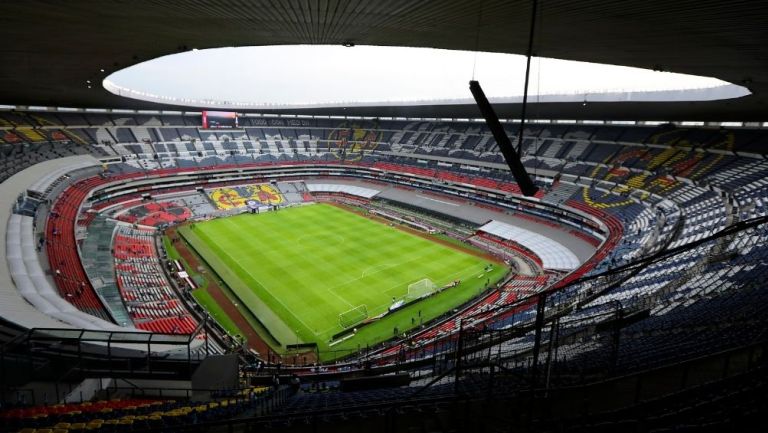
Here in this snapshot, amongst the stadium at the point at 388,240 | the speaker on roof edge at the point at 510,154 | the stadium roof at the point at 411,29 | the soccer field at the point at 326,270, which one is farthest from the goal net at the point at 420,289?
the speaker on roof edge at the point at 510,154

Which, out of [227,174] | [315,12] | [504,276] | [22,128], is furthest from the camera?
[227,174]

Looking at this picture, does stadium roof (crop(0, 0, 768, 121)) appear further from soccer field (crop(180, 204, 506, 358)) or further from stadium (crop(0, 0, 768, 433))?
soccer field (crop(180, 204, 506, 358))

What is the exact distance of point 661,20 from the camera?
26.3 ft

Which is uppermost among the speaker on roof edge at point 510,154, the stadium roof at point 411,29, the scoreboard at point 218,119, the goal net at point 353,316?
the scoreboard at point 218,119

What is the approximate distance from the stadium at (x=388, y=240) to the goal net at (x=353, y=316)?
33 cm

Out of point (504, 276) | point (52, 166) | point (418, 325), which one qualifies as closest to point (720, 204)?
point (504, 276)

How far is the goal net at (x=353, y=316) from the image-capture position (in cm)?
2172

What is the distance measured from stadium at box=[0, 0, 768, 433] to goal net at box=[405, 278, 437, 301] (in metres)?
0.19

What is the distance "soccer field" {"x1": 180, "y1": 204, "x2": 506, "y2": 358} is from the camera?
22.1 metres

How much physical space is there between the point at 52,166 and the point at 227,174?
18904 millimetres

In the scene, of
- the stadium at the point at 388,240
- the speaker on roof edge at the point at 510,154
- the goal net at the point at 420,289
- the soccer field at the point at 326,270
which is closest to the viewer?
the stadium at the point at 388,240

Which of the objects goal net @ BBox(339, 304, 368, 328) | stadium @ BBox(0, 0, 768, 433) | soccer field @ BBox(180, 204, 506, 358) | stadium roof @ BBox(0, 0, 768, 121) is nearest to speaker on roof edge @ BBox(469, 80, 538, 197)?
stadium @ BBox(0, 0, 768, 433)

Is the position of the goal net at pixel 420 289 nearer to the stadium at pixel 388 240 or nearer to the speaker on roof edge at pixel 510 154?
the stadium at pixel 388 240

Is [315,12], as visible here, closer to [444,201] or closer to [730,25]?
[730,25]
